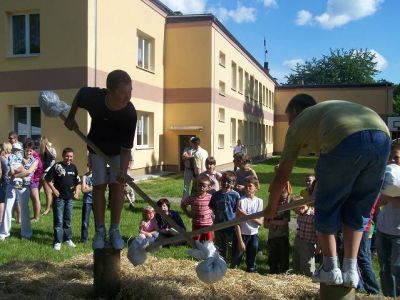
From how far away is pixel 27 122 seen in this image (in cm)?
1753

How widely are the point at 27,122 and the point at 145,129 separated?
588cm

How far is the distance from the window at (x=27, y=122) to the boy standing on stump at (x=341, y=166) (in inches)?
598

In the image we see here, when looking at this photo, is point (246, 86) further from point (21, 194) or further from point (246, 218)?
point (246, 218)

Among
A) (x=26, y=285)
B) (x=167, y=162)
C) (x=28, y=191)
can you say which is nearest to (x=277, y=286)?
(x=26, y=285)

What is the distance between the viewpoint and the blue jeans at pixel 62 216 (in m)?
8.17

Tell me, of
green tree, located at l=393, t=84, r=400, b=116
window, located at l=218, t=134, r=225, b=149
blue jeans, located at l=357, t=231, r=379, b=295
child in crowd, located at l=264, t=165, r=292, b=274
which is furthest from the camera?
green tree, located at l=393, t=84, r=400, b=116

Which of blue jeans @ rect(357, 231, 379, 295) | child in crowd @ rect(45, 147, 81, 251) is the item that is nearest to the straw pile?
blue jeans @ rect(357, 231, 379, 295)

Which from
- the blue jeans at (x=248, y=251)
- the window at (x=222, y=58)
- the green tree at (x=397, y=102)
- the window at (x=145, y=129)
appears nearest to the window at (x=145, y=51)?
the window at (x=145, y=129)

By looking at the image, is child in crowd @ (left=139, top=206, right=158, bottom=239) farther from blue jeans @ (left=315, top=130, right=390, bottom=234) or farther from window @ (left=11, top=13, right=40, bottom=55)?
window @ (left=11, top=13, right=40, bottom=55)

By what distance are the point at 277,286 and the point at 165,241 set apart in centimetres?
116

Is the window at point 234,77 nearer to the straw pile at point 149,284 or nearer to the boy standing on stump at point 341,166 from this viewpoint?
the straw pile at point 149,284

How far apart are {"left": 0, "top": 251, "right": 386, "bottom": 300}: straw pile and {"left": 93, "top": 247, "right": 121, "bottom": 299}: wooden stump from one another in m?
0.09

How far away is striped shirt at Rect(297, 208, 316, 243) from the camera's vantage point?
20.6 feet

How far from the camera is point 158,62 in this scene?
2272cm
